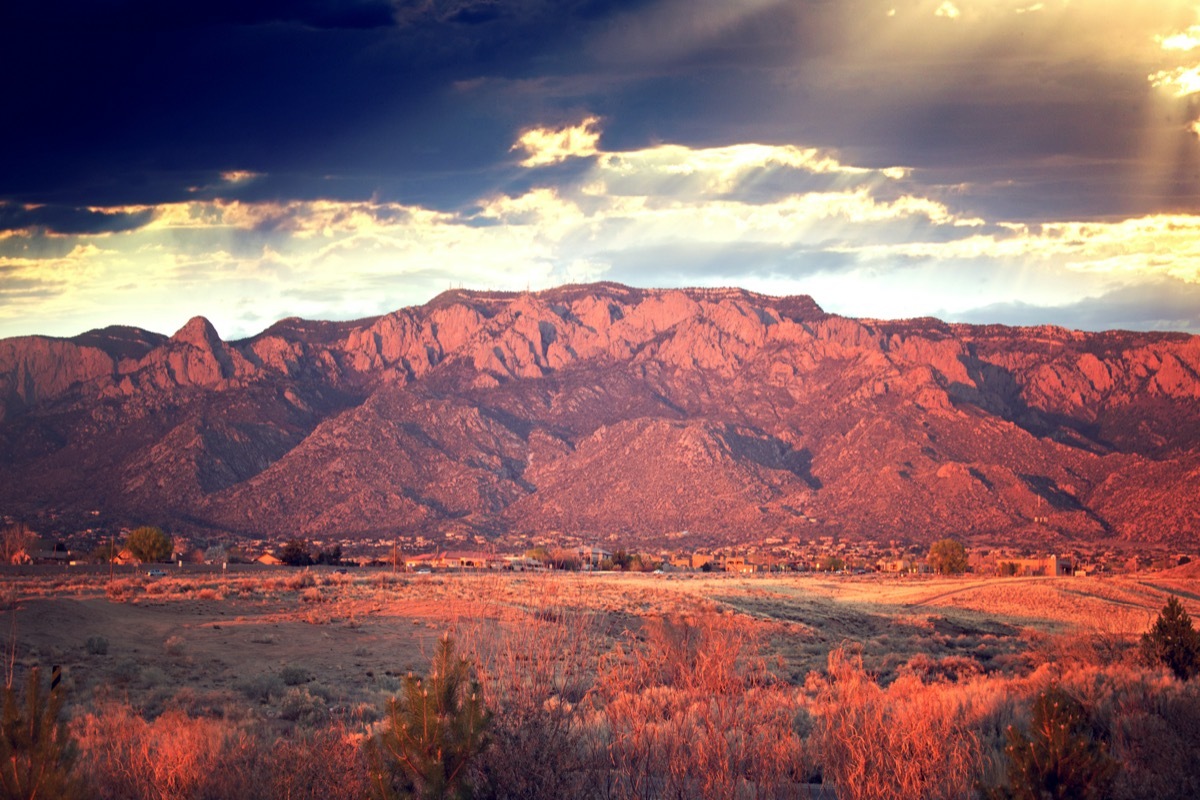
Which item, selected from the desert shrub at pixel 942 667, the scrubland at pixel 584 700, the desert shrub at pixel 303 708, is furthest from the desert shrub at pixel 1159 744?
the desert shrub at pixel 303 708

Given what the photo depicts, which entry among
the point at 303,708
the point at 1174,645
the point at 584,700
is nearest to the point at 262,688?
the point at 303,708

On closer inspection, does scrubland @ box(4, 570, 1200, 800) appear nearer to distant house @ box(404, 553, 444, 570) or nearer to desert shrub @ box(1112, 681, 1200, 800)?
desert shrub @ box(1112, 681, 1200, 800)

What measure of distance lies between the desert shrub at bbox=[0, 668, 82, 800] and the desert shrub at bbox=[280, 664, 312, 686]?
12821mm

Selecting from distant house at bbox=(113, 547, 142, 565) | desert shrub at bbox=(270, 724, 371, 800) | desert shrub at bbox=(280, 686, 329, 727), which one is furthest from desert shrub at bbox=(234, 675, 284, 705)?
distant house at bbox=(113, 547, 142, 565)

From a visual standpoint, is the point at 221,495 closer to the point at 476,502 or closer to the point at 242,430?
the point at 242,430

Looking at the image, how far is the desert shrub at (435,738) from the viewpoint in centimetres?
780

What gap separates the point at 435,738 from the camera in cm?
790

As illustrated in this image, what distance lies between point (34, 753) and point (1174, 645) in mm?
18647

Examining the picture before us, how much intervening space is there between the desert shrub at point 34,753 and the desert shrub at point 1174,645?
1757 centimetres

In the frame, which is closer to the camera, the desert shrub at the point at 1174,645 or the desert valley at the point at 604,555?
the desert valley at the point at 604,555

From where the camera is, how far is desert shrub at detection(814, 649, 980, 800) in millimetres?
9367

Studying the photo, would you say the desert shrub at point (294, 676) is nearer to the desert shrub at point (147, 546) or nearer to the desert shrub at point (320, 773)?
the desert shrub at point (320, 773)

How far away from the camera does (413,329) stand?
159500mm

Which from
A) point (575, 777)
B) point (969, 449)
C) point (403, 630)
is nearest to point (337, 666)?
point (403, 630)
